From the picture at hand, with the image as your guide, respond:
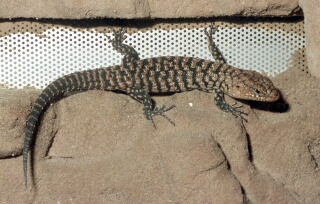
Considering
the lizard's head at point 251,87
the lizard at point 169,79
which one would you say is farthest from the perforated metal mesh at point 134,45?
the lizard's head at point 251,87

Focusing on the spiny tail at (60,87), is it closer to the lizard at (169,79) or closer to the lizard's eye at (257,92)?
the lizard at (169,79)

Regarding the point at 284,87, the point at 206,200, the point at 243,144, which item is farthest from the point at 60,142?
the point at 284,87

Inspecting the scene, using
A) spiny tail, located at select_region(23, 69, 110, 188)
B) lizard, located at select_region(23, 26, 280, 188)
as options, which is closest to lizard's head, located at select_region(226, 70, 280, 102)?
lizard, located at select_region(23, 26, 280, 188)

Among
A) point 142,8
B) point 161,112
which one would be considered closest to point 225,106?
point 161,112

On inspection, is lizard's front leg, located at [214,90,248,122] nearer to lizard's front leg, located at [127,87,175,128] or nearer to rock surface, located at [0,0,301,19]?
lizard's front leg, located at [127,87,175,128]

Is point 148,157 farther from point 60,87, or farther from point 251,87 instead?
point 251,87

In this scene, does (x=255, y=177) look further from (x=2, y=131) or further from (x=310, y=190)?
(x=2, y=131)
